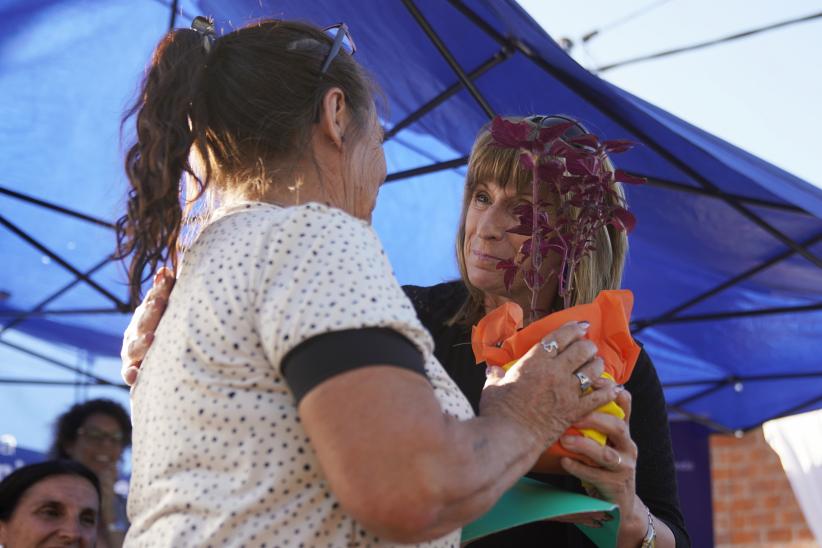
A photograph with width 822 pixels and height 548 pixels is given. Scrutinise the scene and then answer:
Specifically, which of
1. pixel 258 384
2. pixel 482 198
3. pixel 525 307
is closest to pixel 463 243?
pixel 482 198

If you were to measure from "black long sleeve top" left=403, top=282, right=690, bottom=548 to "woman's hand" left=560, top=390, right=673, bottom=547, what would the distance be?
18 cm

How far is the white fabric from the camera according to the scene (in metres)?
3.85

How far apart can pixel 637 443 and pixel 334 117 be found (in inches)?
35.8

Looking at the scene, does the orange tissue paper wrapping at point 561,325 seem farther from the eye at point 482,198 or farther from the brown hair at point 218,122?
the eye at point 482,198

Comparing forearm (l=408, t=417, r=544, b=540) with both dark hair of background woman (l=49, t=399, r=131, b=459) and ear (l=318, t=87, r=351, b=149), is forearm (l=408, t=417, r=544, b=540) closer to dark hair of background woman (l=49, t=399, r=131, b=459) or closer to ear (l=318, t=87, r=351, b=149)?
ear (l=318, t=87, r=351, b=149)

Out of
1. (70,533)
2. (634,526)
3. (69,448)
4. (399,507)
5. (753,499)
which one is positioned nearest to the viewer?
(399,507)

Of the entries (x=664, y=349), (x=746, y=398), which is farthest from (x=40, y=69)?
(x=746, y=398)

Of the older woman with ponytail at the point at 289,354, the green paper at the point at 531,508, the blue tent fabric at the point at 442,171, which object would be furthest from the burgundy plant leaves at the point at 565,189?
the blue tent fabric at the point at 442,171

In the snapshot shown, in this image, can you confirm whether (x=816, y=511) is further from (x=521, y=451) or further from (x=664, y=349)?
(x=521, y=451)

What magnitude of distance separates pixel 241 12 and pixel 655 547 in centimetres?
275

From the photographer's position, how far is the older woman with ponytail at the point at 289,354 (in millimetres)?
1131

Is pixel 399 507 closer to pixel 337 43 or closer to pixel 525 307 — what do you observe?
pixel 337 43

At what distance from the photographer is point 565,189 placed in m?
1.60

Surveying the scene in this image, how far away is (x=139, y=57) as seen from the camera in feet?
13.6
